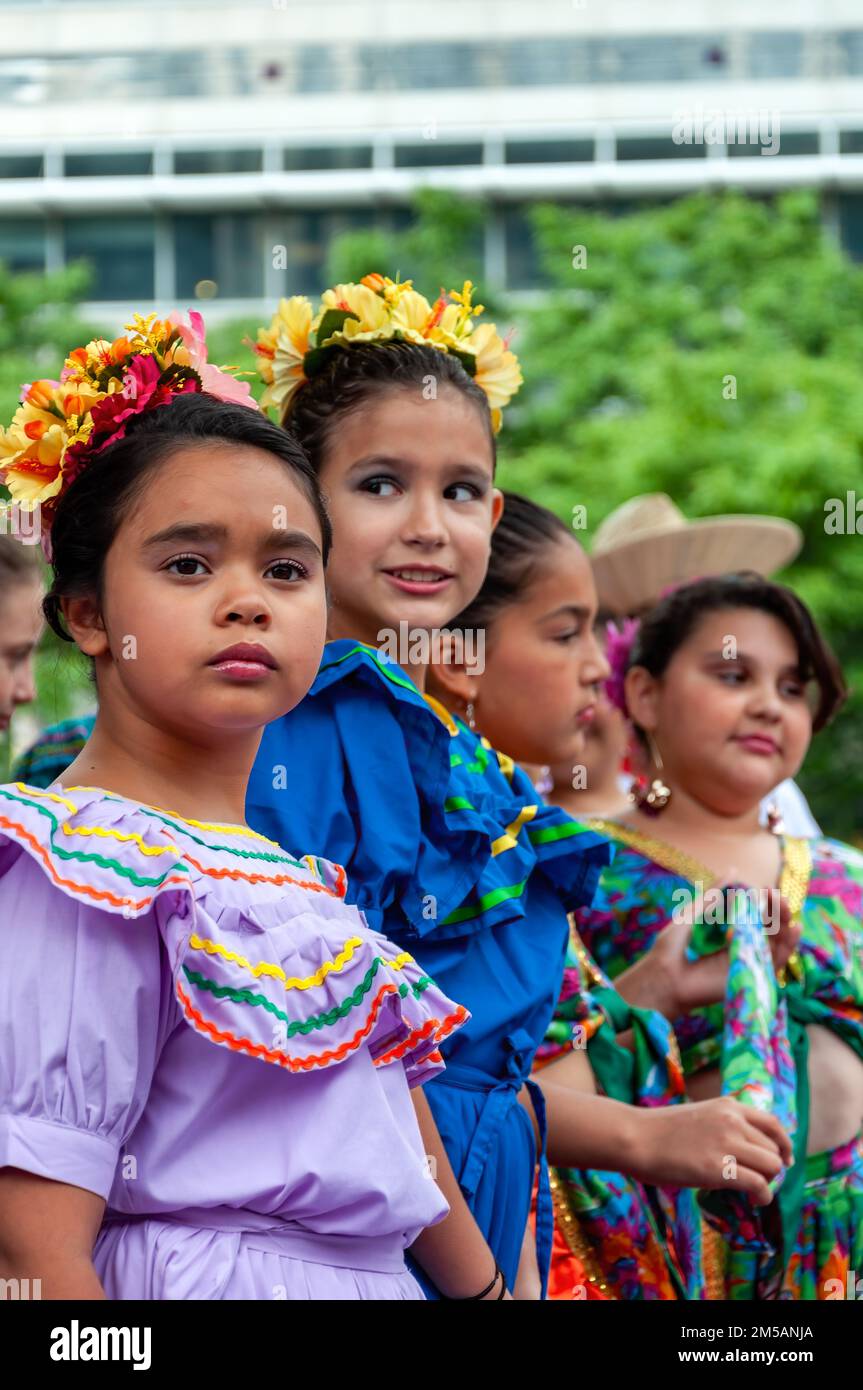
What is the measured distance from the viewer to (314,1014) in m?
1.72

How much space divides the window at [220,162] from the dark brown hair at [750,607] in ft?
79.5

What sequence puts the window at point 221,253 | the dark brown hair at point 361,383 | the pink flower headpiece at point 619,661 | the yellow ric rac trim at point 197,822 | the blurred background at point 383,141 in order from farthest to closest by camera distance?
the window at point 221,253
the blurred background at point 383,141
the pink flower headpiece at point 619,661
the dark brown hair at point 361,383
the yellow ric rac trim at point 197,822

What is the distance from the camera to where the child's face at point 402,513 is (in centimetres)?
242

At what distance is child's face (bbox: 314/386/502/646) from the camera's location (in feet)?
7.94

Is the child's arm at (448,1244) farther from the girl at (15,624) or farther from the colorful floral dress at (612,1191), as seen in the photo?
A: the girl at (15,624)

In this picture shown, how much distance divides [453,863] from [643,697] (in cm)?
146

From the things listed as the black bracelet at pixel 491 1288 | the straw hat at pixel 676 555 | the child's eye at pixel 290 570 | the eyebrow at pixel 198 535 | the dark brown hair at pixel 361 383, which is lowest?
the black bracelet at pixel 491 1288

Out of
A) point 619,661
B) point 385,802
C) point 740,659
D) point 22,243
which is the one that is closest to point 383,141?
point 22,243

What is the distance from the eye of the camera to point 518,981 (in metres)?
2.36

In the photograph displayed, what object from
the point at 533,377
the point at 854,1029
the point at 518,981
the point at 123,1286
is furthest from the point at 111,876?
the point at 533,377

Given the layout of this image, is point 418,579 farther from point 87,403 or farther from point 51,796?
point 51,796

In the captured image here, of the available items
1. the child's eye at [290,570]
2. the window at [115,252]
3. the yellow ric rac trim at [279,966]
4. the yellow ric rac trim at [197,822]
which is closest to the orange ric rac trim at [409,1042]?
the yellow ric rac trim at [279,966]

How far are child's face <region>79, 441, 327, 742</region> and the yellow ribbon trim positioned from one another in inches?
9.7

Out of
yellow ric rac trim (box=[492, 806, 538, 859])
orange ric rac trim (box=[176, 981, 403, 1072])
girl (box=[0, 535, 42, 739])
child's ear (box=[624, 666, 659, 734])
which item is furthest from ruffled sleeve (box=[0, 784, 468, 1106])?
child's ear (box=[624, 666, 659, 734])
